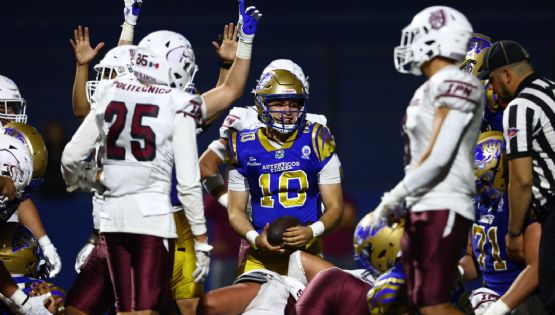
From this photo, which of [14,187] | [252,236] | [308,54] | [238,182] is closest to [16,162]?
[14,187]

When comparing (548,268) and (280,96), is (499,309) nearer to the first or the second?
(548,268)

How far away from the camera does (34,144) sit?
6070mm

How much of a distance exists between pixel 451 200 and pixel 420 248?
0.25m

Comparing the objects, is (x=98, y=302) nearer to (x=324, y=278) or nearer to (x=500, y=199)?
(x=324, y=278)

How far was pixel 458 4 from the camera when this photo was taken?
10.9 meters

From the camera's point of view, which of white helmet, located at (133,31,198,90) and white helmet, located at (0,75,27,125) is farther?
white helmet, located at (0,75,27,125)

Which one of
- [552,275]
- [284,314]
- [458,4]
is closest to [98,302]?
[284,314]

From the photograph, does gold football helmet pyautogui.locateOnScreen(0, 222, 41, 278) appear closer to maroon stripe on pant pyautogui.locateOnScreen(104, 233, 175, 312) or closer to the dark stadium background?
maroon stripe on pant pyautogui.locateOnScreen(104, 233, 175, 312)

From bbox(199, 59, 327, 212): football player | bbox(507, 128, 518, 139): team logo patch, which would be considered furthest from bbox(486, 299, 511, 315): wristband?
bbox(199, 59, 327, 212): football player

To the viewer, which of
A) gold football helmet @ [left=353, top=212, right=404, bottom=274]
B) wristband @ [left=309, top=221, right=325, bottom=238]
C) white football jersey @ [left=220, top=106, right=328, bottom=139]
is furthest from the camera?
white football jersey @ [left=220, top=106, right=328, bottom=139]

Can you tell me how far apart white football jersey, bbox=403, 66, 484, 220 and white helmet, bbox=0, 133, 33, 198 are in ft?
7.26

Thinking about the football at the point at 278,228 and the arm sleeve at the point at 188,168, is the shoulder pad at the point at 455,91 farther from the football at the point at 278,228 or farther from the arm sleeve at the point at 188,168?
the football at the point at 278,228

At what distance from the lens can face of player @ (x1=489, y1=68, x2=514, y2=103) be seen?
5.32 metres

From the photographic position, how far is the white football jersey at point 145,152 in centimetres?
466
